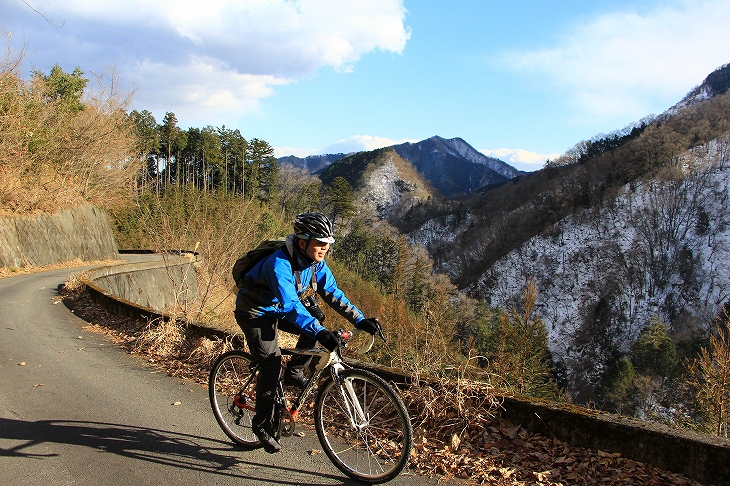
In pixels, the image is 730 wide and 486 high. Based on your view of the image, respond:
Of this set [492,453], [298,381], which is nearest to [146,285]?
[298,381]

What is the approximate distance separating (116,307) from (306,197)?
82565mm

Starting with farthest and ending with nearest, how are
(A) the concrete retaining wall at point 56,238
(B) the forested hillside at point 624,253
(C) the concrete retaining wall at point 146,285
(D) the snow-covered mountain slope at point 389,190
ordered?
(D) the snow-covered mountain slope at point 389,190 → (B) the forested hillside at point 624,253 → (A) the concrete retaining wall at point 56,238 → (C) the concrete retaining wall at point 146,285

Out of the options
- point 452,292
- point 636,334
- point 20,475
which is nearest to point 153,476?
point 20,475

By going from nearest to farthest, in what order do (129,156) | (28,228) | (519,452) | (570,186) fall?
(519,452) < (28,228) < (129,156) < (570,186)

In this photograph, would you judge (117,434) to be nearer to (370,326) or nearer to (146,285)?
(370,326)

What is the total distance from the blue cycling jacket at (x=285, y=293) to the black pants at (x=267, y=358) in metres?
0.07

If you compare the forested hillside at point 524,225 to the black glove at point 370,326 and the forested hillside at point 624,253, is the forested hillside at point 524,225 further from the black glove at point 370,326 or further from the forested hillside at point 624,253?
the black glove at point 370,326

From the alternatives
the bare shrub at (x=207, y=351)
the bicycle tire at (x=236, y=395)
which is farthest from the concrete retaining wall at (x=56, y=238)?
the bicycle tire at (x=236, y=395)

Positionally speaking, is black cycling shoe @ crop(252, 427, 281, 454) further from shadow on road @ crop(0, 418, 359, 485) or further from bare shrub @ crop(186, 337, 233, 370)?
bare shrub @ crop(186, 337, 233, 370)

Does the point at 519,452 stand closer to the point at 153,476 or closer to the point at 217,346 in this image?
the point at 153,476

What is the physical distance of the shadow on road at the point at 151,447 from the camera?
12.1 feet

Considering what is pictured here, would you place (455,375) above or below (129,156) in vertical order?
below

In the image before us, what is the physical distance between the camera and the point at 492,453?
4043mm

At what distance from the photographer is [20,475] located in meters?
3.58
